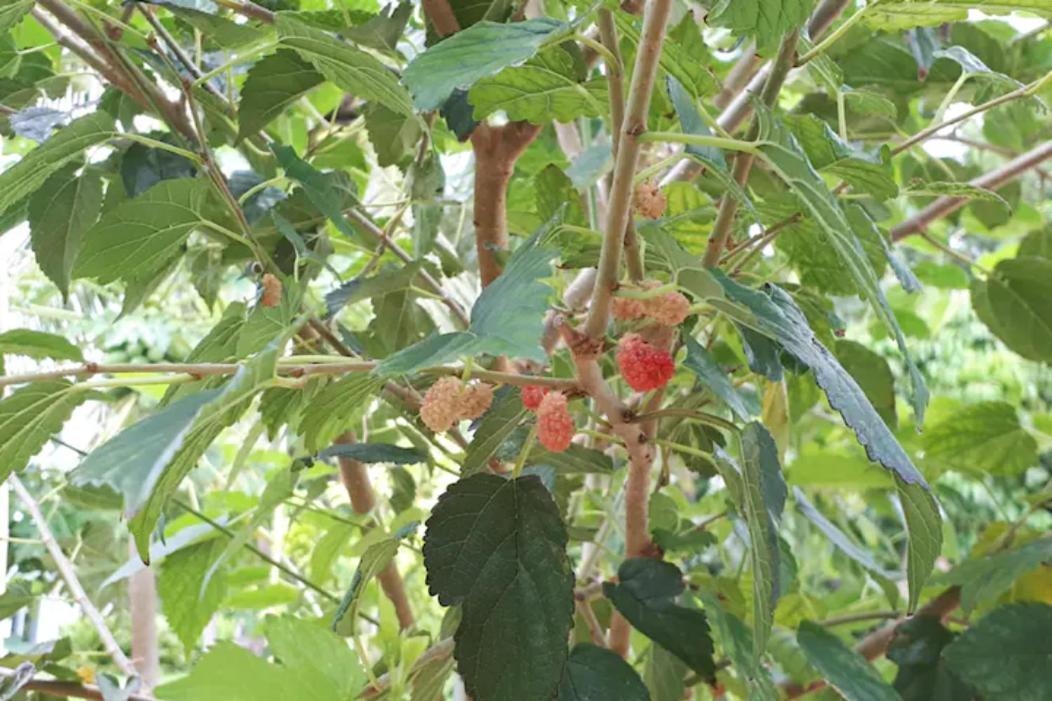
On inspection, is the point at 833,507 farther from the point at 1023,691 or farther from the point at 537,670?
the point at 537,670

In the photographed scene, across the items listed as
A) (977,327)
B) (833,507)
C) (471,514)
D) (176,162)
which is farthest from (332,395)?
(977,327)

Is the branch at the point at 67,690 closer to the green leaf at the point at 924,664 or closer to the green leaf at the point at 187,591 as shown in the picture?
the green leaf at the point at 187,591

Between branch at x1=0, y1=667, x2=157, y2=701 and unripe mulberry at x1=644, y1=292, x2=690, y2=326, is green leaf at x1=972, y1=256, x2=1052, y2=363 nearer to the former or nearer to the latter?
unripe mulberry at x1=644, y1=292, x2=690, y2=326

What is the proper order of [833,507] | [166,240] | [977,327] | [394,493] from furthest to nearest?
[977,327], [833,507], [394,493], [166,240]

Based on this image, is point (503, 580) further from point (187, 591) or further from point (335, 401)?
point (187, 591)

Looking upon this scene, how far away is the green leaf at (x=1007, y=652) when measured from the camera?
492mm

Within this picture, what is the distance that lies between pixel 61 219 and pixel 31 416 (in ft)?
A: 0.51

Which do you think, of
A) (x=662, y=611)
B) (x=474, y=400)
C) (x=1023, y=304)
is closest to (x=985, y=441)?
(x=1023, y=304)

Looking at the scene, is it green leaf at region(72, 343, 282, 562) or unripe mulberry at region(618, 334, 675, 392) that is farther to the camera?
unripe mulberry at region(618, 334, 675, 392)

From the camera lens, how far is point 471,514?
363 mm

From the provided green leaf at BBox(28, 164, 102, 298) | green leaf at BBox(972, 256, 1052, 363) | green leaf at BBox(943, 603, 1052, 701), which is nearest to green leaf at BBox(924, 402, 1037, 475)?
green leaf at BBox(972, 256, 1052, 363)

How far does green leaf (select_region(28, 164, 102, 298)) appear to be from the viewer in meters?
0.45

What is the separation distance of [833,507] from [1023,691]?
17.6 inches

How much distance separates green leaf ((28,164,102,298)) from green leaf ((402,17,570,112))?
0.76 feet
